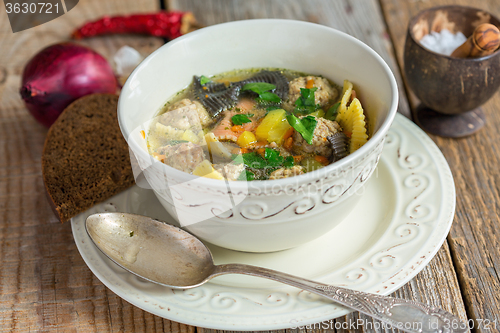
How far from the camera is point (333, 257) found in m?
1.92

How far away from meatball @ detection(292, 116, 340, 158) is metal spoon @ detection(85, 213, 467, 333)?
608 mm

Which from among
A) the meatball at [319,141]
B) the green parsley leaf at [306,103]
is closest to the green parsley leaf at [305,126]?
the meatball at [319,141]

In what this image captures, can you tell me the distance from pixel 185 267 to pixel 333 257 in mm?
638

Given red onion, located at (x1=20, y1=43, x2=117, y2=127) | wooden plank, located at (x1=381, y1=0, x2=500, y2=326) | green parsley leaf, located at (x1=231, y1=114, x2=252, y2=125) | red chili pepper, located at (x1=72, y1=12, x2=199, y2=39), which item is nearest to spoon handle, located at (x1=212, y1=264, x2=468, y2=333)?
wooden plank, located at (x1=381, y1=0, x2=500, y2=326)

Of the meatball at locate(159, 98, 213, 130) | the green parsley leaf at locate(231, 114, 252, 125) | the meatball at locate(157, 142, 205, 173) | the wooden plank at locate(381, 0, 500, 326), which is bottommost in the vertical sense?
the wooden plank at locate(381, 0, 500, 326)

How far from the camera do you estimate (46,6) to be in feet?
12.8

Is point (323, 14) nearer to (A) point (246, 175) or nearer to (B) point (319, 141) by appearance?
(B) point (319, 141)

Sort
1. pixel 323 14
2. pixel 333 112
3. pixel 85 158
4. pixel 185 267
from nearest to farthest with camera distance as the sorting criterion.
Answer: pixel 185 267
pixel 333 112
pixel 85 158
pixel 323 14

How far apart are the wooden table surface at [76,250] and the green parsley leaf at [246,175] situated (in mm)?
669

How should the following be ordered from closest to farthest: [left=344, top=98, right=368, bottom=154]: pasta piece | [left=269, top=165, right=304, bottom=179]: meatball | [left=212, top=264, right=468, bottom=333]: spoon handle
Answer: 1. [left=212, top=264, right=468, bottom=333]: spoon handle
2. [left=269, top=165, right=304, bottom=179]: meatball
3. [left=344, top=98, right=368, bottom=154]: pasta piece

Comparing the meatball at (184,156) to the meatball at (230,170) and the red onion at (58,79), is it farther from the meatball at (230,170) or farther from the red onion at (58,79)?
the red onion at (58,79)

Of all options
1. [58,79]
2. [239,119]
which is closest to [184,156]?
[239,119]

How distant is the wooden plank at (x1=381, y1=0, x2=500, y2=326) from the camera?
6.31 feet

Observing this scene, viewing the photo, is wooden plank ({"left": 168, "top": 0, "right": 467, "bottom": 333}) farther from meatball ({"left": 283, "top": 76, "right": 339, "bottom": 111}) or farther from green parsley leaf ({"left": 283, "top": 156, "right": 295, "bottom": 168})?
green parsley leaf ({"left": 283, "top": 156, "right": 295, "bottom": 168})
